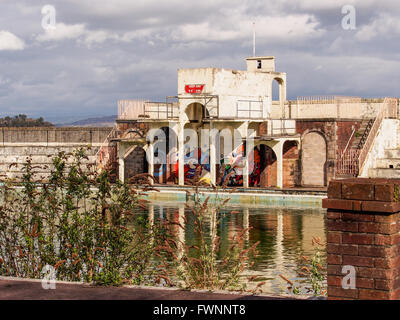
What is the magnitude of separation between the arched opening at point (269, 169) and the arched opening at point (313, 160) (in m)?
1.90

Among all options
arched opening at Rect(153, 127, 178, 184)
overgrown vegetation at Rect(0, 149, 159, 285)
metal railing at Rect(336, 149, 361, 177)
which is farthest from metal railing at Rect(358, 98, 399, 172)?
overgrown vegetation at Rect(0, 149, 159, 285)

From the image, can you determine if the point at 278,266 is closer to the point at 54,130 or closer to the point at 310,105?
the point at 310,105

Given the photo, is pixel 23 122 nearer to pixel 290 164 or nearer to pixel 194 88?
pixel 194 88

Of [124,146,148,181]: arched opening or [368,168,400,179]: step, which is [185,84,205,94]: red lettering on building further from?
[368,168,400,179]: step

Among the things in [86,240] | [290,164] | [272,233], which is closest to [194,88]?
[290,164]

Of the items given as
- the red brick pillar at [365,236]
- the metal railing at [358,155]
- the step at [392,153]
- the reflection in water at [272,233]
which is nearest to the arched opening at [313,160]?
the metal railing at [358,155]

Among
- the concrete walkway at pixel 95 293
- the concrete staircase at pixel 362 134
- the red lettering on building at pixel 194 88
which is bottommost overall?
the concrete walkway at pixel 95 293

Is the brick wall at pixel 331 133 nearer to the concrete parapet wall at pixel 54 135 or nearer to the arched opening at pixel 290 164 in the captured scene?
the arched opening at pixel 290 164

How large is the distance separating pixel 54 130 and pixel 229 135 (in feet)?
58.8

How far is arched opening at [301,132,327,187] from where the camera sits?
4100 centimetres

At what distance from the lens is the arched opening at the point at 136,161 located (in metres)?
47.5
